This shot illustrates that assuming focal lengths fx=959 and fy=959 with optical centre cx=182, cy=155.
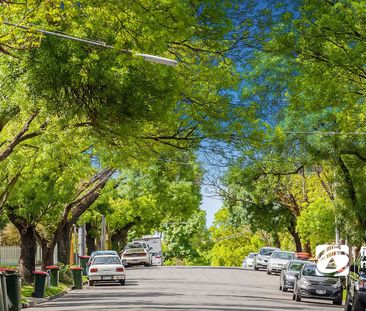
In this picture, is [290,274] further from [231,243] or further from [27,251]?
[231,243]

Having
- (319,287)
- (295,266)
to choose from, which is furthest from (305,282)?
(295,266)

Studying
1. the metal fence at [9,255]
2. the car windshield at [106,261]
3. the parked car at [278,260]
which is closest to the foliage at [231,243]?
the metal fence at [9,255]

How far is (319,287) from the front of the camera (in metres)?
36.8

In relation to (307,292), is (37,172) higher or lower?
higher

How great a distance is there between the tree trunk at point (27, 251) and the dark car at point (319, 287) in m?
14.6

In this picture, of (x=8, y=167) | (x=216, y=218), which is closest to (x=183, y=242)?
(x=216, y=218)

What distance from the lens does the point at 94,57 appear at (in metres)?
22.1

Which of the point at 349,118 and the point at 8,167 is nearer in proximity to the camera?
the point at 349,118

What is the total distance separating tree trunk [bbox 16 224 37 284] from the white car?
3.53 m

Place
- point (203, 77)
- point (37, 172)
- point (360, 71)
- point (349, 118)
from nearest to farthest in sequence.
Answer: point (360, 71) → point (203, 77) → point (349, 118) → point (37, 172)

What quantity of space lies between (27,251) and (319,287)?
15.8 m

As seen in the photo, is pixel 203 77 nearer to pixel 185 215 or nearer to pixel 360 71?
pixel 360 71

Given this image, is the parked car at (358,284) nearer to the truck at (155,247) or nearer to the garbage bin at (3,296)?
the garbage bin at (3,296)

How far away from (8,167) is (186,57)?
952 centimetres
